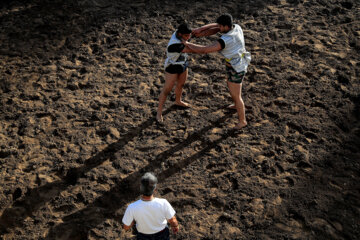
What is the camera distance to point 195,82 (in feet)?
20.7

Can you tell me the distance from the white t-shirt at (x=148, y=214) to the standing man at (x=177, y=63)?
6.75 feet

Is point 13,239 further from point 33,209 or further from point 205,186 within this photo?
point 205,186

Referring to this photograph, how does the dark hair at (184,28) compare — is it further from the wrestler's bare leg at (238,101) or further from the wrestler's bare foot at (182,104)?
the wrestler's bare foot at (182,104)

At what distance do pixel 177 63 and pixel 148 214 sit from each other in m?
2.23

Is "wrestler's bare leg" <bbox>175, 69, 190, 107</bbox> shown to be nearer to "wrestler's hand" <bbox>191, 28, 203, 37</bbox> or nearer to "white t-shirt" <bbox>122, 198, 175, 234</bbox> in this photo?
"wrestler's hand" <bbox>191, 28, 203, 37</bbox>

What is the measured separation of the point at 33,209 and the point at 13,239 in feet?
1.24

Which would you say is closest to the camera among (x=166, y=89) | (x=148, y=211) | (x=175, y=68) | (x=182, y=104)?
(x=148, y=211)

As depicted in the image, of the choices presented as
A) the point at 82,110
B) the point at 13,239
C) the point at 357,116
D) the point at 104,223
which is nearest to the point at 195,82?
the point at 82,110

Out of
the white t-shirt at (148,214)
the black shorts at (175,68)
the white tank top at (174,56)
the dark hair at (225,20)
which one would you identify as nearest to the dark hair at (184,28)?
the white tank top at (174,56)

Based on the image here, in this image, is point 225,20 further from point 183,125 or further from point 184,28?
point 183,125

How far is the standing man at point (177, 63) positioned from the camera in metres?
4.91

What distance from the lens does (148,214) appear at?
11.5 ft

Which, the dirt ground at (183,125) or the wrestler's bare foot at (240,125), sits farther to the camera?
the wrestler's bare foot at (240,125)

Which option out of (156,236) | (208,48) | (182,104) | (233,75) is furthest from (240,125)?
(156,236)
